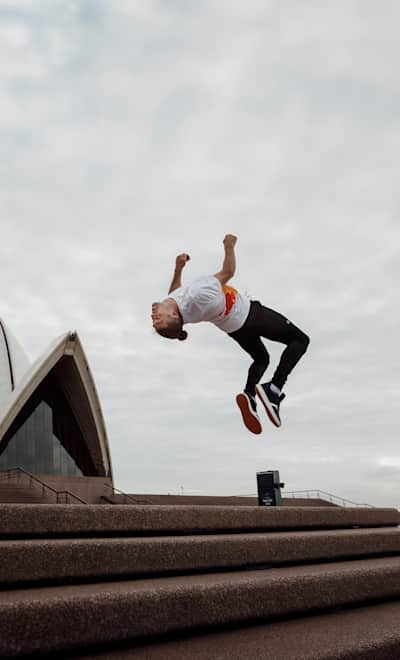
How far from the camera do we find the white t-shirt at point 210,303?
5.96 meters

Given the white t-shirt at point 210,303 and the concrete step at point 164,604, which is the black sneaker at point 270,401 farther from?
the concrete step at point 164,604

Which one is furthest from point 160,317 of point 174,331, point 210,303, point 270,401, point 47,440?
point 47,440

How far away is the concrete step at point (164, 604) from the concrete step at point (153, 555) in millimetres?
107

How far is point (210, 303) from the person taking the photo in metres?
6.00

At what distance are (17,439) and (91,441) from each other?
4.62m

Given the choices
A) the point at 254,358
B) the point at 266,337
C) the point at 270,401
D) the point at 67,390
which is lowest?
the point at 270,401

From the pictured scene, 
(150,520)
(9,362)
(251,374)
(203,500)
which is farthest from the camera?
(9,362)

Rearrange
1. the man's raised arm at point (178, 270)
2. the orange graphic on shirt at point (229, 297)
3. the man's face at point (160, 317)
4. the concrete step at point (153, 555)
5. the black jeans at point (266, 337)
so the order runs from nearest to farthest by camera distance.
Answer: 1. the concrete step at point (153, 555)
2. the man's face at point (160, 317)
3. the orange graphic on shirt at point (229, 297)
4. the black jeans at point (266, 337)
5. the man's raised arm at point (178, 270)

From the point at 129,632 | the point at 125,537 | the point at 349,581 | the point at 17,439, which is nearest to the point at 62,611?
the point at 129,632

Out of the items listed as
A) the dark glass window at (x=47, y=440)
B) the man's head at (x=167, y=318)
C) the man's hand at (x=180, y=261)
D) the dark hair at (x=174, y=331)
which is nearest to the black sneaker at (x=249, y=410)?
the dark hair at (x=174, y=331)

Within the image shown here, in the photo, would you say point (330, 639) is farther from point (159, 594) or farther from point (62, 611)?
point (62, 611)

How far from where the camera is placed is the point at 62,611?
109 inches

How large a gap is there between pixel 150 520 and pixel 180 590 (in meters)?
1.12

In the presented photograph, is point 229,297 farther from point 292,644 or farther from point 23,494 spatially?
point 23,494
